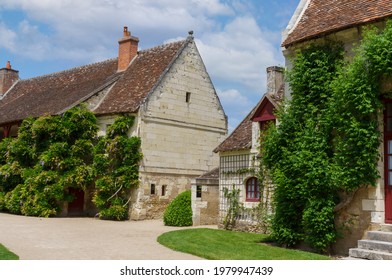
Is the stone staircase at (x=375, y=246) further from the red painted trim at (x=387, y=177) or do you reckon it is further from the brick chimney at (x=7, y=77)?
the brick chimney at (x=7, y=77)

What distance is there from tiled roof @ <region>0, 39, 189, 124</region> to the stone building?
35.8 ft

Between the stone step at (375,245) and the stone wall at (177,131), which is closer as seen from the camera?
the stone step at (375,245)

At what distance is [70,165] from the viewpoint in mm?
21047

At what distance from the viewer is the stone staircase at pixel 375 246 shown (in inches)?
357

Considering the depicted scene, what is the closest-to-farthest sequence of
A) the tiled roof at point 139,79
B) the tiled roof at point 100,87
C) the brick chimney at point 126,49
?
1. the tiled roof at point 139,79
2. the tiled roof at point 100,87
3. the brick chimney at point 126,49

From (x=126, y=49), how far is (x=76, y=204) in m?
8.57

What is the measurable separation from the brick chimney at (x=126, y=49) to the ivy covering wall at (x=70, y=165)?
13.7 ft

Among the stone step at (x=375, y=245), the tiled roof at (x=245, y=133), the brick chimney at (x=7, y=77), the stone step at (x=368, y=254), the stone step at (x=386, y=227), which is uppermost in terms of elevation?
the brick chimney at (x=7, y=77)

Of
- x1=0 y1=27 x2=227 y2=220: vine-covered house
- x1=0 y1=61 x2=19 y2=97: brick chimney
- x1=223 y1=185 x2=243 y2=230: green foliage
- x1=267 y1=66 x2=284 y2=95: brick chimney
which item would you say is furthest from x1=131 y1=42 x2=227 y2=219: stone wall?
x1=0 y1=61 x2=19 y2=97: brick chimney

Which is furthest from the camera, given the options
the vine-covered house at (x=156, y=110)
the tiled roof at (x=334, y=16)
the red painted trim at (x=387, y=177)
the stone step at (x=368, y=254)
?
the vine-covered house at (x=156, y=110)

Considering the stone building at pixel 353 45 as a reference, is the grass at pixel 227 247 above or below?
below

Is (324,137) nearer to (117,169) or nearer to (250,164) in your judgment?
(250,164)

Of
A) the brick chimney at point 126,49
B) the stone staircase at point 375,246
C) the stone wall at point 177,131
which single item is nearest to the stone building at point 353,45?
the stone staircase at point 375,246

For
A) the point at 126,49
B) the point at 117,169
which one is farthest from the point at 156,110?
the point at 126,49
